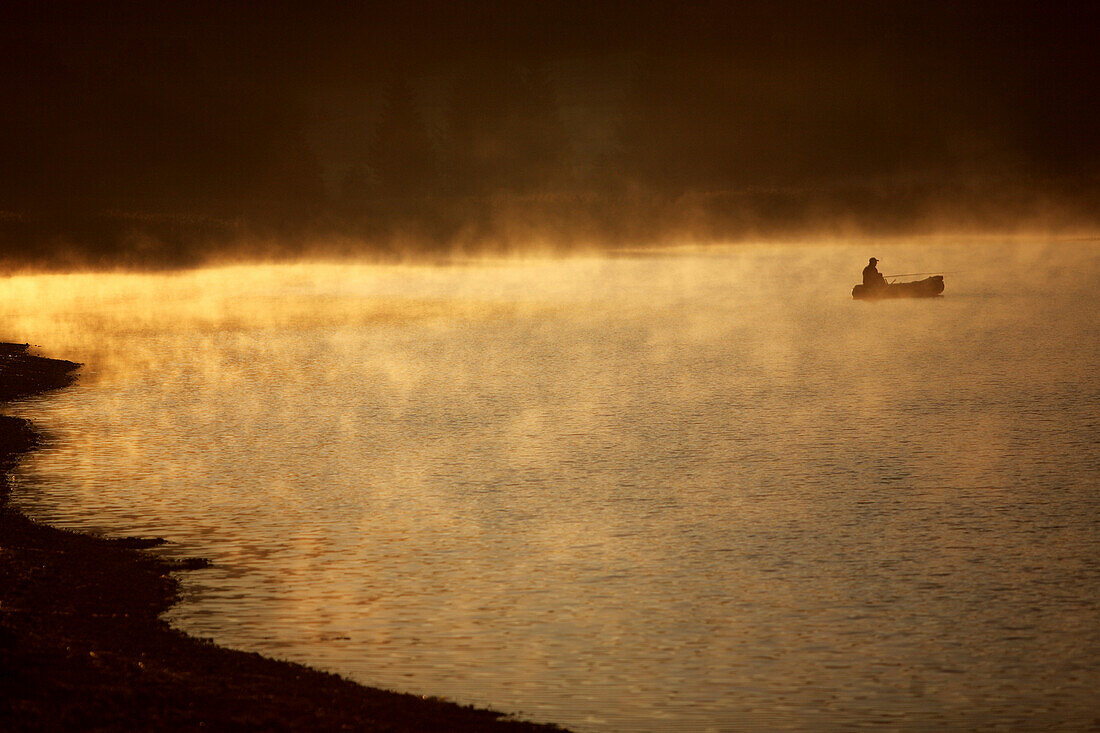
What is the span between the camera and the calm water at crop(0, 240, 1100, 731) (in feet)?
61.2

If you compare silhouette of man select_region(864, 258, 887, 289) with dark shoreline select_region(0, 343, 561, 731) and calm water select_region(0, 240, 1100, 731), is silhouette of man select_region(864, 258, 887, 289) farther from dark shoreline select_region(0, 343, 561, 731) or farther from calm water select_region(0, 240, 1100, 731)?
dark shoreline select_region(0, 343, 561, 731)

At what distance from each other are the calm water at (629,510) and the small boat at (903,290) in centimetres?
2175

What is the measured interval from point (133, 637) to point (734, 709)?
26.6 ft

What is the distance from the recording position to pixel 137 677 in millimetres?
15992

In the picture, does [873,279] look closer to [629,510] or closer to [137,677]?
[629,510]

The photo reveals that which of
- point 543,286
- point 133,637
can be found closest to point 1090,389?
point 133,637

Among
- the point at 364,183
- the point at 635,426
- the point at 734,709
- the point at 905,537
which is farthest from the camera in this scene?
the point at 364,183

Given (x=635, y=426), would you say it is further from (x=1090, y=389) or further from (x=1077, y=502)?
(x=1090, y=389)

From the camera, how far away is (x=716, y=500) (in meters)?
30.7

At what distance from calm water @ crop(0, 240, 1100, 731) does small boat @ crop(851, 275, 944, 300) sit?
856 inches

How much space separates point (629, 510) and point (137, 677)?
15.1 m

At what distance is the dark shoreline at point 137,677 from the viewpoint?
14.9 meters

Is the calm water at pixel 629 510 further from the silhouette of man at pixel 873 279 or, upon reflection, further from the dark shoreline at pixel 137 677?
the silhouette of man at pixel 873 279

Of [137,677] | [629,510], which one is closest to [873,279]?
[629,510]
